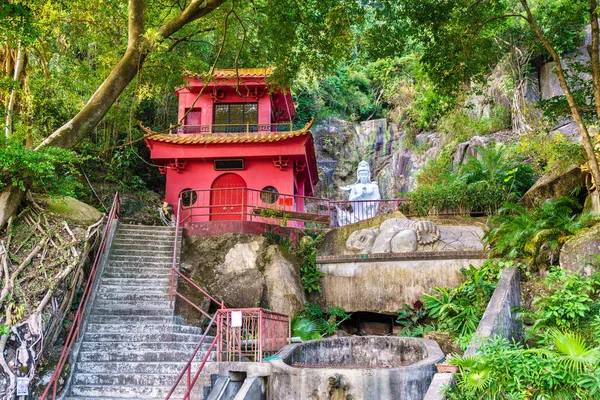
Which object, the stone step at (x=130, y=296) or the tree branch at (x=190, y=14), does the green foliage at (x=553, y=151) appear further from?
the stone step at (x=130, y=296)

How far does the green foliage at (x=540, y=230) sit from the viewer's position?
8445mm

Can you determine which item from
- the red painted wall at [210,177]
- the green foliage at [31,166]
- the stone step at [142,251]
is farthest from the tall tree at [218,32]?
the red painted wall at [210,177]

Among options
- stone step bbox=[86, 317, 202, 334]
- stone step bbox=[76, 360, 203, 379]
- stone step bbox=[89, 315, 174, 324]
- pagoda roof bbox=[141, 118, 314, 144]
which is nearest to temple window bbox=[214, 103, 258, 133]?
pagoda roof bbox=[141, 118, 314, 144]

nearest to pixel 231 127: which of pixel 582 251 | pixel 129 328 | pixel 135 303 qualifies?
pixel 135 303

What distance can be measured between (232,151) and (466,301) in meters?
9.74

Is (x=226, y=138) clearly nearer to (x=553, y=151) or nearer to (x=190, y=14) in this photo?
(x=190, y=14)

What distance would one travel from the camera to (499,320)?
7.25 meters

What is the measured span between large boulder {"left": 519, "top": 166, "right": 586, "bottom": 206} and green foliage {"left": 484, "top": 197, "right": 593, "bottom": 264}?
57cm

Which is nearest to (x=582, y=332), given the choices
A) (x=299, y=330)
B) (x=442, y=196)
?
(x=299, y=330)

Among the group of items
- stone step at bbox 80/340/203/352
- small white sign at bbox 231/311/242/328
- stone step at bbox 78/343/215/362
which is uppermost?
small white sign at bbox 231/311/242/328

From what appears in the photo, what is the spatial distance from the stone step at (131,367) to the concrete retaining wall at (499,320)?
3992 mm

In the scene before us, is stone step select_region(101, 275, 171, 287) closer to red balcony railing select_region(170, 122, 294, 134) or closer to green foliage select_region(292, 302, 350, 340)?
green foliage select_region(292, 302, 350, 340)

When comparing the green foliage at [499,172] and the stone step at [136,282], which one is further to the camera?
the green foliage at [499,172]

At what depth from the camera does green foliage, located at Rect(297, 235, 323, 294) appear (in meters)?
12.2
